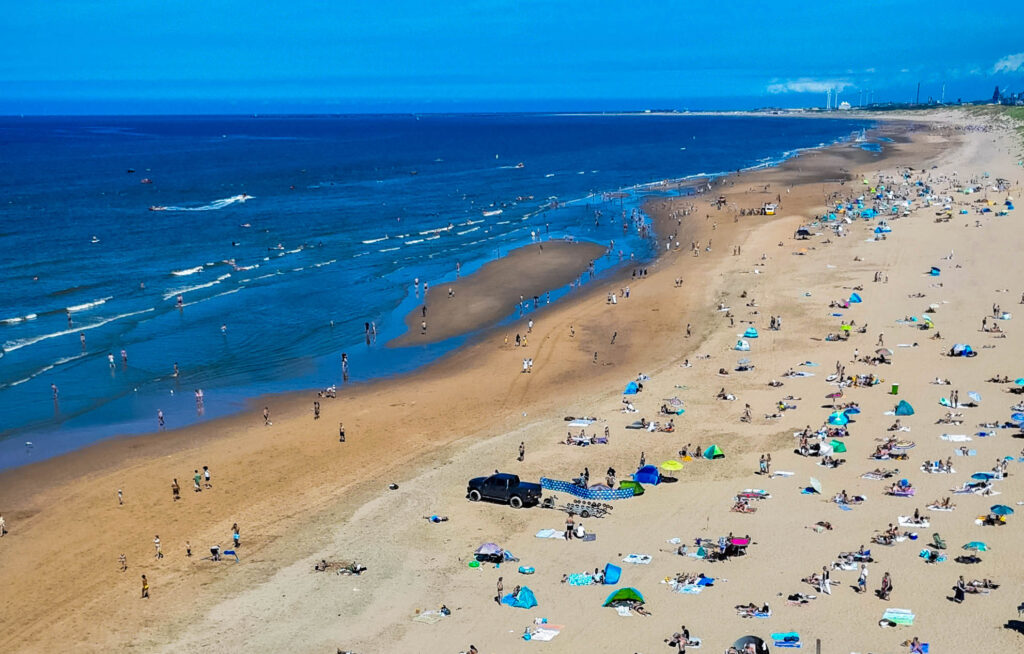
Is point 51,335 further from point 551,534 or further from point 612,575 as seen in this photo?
point 612,575

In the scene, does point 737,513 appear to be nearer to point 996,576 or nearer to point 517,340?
point 996,576

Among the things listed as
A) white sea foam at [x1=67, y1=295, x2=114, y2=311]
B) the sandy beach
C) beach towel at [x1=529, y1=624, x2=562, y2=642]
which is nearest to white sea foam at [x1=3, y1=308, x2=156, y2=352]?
white sea foam at [x1=67, y1=295, x2=114, y2=311]

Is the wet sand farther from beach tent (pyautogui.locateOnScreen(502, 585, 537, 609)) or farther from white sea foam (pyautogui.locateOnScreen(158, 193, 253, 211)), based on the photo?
white sea foam (pyautogui.locateOnScreen(158, 193, 253, 211))

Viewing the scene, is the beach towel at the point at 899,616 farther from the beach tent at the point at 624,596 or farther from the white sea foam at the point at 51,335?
the white sea foam at the point at 51,335

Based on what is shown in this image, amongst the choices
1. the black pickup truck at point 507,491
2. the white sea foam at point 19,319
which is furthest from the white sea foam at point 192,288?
the black pickup truck at point 507,491

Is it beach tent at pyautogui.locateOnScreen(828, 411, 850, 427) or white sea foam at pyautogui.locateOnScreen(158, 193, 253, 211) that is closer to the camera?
beach tent at pyautogui.locateOnScreen(828, 411, 850, 427)

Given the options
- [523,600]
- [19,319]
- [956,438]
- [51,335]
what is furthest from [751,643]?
[19,319]
